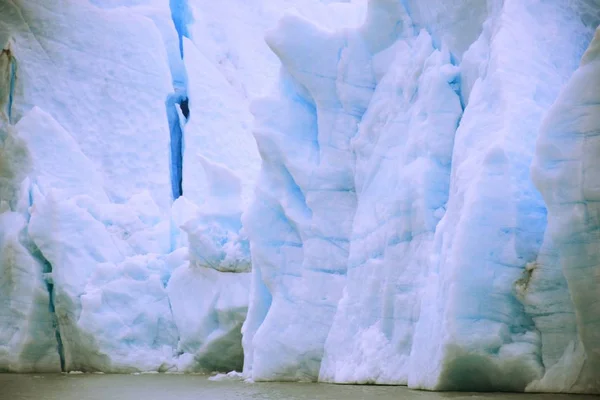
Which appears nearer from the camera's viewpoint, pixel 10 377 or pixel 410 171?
pixel 410 171

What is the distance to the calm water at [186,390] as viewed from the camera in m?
5.76

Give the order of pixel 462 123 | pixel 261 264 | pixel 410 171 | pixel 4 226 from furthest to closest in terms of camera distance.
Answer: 1. pixel 4 226
2. pixel 261 264
3. pixel 410 171
4. pixel 462 123

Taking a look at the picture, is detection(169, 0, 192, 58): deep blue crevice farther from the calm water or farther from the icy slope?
the icy slope

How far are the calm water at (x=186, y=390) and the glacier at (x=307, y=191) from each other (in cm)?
28

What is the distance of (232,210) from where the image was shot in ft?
36.3

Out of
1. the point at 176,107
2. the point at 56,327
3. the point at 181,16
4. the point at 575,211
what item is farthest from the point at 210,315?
the point at 181,16

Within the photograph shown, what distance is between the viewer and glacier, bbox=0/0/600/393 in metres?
5.41

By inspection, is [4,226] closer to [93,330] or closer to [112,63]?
[93,330]

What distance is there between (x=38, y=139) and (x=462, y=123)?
8.29 metres

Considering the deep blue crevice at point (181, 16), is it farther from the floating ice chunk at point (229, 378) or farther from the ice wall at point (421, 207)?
the floating ice chunk at point (229, 378)

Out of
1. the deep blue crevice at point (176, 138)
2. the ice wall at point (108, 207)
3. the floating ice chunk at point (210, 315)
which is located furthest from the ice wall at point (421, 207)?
the deep blue crevice at point (176, 138)

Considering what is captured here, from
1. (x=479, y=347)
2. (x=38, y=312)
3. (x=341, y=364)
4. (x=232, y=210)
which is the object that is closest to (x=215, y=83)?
(x=232, y=210)

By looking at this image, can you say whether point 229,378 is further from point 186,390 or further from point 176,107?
point 176,107

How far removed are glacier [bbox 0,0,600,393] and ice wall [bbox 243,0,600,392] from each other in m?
0.02
